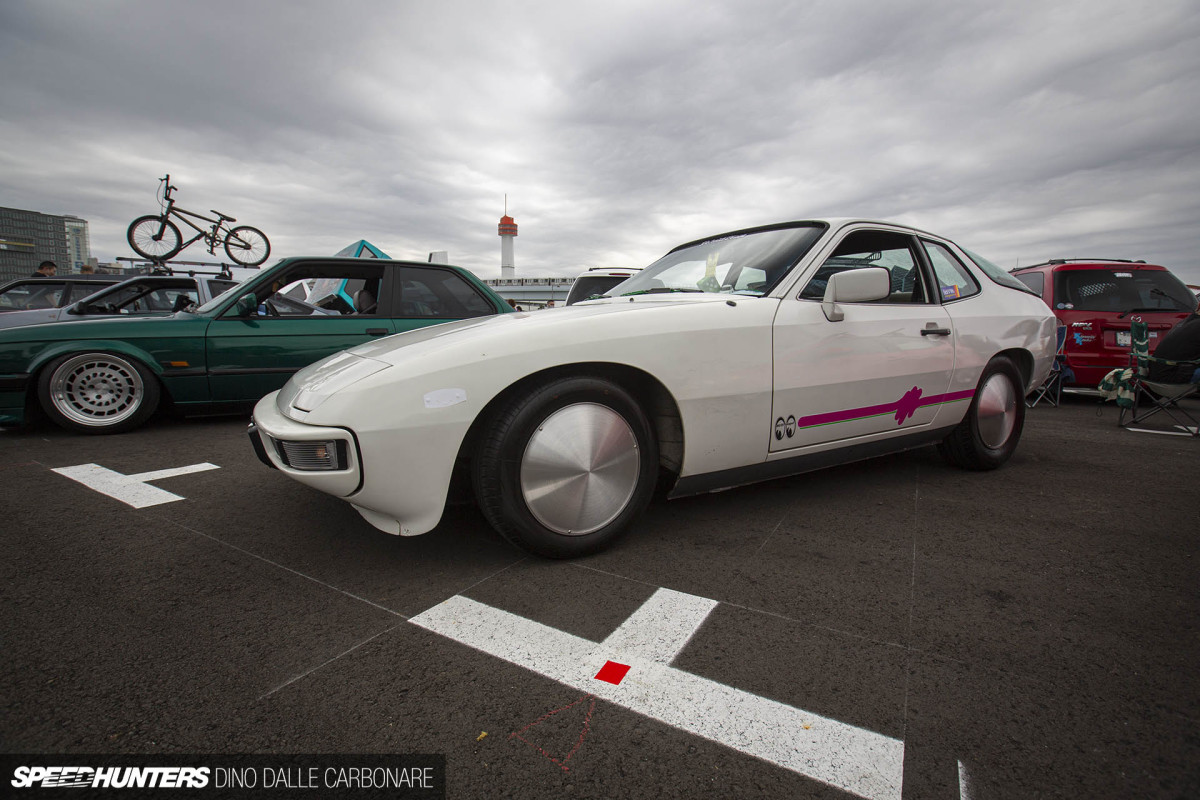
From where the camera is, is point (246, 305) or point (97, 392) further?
point (246, 305)

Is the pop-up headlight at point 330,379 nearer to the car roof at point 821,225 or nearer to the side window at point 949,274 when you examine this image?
the car roof at point 821,225

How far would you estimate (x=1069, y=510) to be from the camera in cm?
262

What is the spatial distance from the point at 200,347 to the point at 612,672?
4316mm

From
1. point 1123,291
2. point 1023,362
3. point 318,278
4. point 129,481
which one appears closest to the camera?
point 129,481

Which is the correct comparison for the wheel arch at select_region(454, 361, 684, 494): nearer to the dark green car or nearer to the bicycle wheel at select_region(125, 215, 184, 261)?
the dark green car

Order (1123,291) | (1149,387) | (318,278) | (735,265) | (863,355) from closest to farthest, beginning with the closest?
1. (863,355)
2. (735,265)
3. (1149,387)
4. (318,278)
5. (1123,291)

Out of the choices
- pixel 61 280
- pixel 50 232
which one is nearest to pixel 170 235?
pixel 61 280

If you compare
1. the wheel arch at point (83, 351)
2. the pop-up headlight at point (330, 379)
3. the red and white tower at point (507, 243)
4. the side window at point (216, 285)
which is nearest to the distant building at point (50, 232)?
the red and white tower at point (507, 243)

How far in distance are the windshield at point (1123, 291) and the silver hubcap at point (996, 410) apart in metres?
3.81

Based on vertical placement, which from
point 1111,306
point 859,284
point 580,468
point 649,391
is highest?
point 1111,306

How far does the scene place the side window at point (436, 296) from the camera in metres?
4.85

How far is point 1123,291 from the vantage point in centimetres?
595

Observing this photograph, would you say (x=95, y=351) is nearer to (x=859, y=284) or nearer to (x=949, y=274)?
(x=859, y=284)

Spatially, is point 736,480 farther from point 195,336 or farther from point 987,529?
point 195,336
